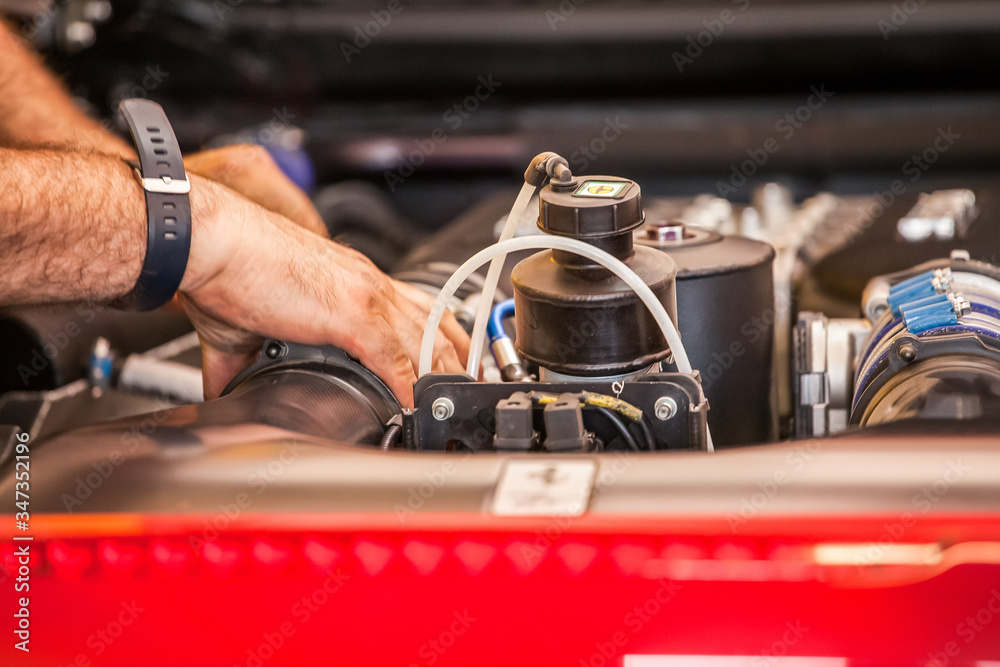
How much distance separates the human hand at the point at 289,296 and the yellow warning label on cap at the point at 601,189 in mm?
231

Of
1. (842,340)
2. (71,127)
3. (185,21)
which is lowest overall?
(842,340)

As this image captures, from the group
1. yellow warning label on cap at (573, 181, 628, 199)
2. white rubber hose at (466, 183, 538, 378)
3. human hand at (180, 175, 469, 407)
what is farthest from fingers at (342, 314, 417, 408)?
yellow warning label on cap at (573, 181, 628, 199)

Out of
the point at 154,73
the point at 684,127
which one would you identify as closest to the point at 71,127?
the point at 154,73

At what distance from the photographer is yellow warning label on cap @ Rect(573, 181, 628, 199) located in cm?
82

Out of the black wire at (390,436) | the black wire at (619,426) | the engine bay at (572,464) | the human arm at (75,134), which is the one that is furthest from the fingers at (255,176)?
the black wire at (619,426)

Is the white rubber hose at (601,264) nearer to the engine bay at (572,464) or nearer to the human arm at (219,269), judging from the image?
the engine bay at (572,464)

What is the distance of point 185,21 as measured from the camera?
2199 mm

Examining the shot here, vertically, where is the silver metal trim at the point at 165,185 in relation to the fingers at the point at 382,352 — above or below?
above

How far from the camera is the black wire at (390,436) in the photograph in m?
0.85

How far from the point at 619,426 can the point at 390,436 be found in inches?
8.5

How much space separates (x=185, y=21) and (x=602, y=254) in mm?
1768

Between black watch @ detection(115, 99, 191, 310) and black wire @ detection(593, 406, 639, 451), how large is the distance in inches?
15.9

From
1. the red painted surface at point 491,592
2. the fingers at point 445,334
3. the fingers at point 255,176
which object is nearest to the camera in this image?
the red painted surface at point 491,592

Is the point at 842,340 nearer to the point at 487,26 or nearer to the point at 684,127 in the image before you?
the point at 684,127
